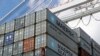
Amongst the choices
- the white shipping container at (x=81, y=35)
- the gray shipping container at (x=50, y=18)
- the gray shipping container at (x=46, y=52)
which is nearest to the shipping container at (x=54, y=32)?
the gray shipping container at (x=50, y=18)

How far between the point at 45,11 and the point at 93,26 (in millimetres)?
12665

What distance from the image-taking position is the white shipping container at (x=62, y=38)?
64.3ft

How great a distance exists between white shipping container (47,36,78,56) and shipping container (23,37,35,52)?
1.11m

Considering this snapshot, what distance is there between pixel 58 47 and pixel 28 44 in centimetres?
A: 199

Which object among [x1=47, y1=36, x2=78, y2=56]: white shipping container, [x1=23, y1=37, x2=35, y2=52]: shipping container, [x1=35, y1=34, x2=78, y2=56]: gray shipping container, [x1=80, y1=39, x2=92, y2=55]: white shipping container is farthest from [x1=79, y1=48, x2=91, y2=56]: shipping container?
[x1=23, y1=37, x2=35, y2=52]: shipping container

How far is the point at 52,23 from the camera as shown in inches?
786

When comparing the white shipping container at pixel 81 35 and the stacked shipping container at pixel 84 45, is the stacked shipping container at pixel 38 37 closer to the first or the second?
the stacked shipping container at pixel 84 45

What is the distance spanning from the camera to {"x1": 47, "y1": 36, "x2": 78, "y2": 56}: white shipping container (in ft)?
62.5

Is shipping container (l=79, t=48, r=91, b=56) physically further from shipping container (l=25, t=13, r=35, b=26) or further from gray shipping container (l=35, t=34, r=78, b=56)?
shipping container (l=25, t=13, r=35, b=26)

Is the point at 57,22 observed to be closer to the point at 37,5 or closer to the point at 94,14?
the point at 94,14

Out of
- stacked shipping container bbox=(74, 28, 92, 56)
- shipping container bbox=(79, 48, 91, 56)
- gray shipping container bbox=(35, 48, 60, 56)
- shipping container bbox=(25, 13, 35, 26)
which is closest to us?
gray shipping container bbox=(35, 48, 60, 56)

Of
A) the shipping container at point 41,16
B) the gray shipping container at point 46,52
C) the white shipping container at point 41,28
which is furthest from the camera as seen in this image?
the shipping container at point 41,16

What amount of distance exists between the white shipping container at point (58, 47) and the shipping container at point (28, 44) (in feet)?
3.65

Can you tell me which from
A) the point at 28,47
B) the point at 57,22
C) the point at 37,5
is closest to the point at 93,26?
the point at 37,5
